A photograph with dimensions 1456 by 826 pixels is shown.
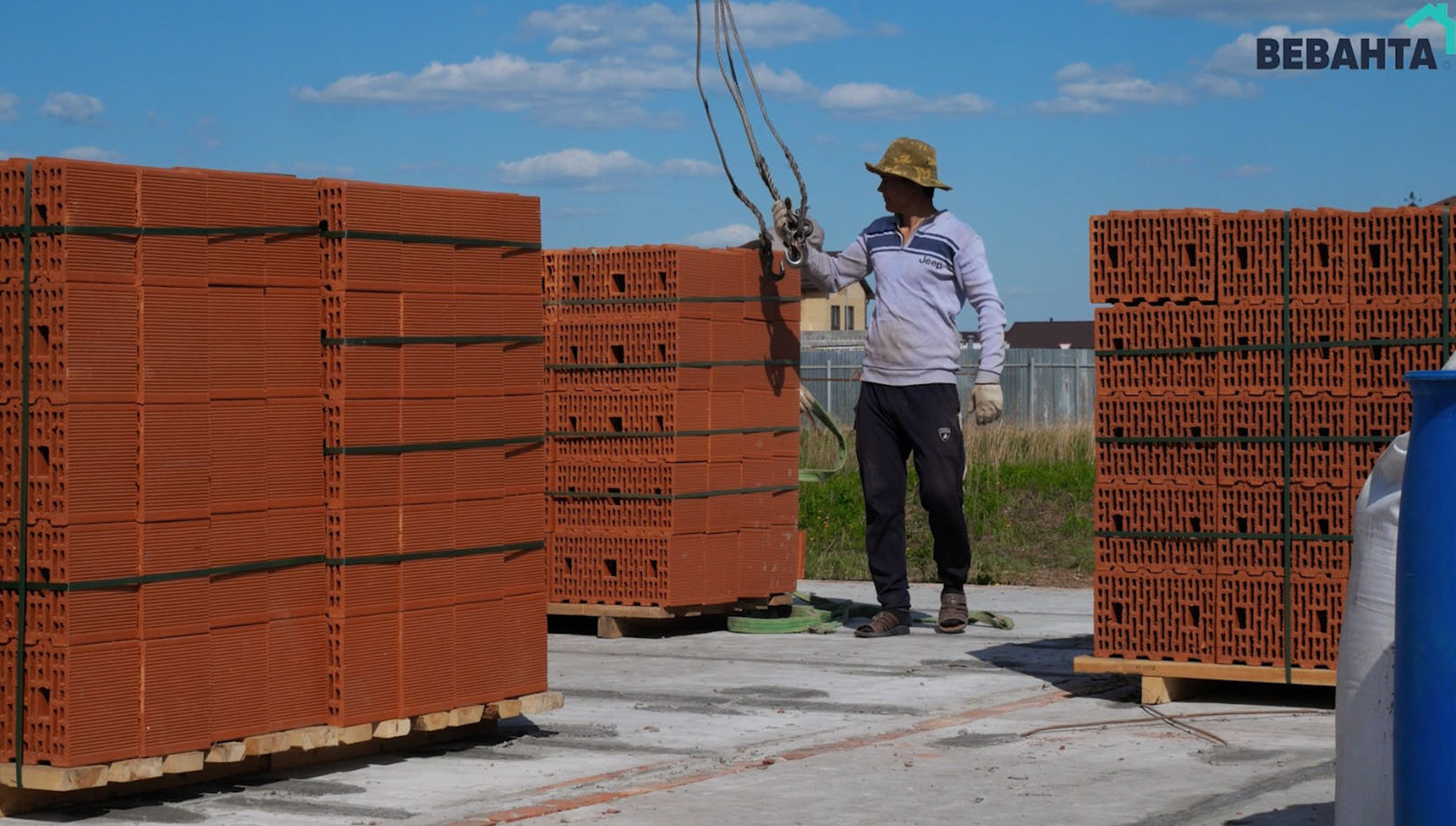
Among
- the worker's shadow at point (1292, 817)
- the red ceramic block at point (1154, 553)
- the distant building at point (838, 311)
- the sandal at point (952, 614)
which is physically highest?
the distant building at point (838, 311)

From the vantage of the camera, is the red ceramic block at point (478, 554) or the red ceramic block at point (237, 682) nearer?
the red ceramic block at point (237, 682)

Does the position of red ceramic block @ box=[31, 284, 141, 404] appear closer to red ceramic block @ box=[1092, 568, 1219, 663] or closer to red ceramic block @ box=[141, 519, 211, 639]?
red ceramic block @ box=[141, 519, 211, 639]

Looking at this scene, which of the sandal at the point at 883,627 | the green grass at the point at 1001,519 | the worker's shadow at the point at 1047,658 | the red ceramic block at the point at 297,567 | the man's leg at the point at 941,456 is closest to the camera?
the red ceramic block at the point at 297,567

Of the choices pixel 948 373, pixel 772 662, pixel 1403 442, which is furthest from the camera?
pixel 948 373

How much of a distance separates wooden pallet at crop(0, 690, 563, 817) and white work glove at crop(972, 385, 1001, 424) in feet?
11.6

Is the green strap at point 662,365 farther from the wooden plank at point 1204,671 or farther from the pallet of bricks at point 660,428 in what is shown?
the wooden plank at point 1204,671

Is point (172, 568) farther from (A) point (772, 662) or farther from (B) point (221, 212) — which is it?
(A) point (772, 662)

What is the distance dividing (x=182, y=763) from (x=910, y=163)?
19.0 ft

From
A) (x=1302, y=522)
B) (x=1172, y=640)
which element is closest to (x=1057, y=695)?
(x=1172, y=640)

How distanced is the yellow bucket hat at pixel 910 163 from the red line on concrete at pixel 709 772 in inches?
130

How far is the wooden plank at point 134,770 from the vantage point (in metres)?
6.46

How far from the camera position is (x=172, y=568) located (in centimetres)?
662

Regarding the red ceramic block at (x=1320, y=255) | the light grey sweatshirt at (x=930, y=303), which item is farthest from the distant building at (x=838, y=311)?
the red ceramic block at (x=1320, y=255)

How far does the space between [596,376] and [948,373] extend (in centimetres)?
202
